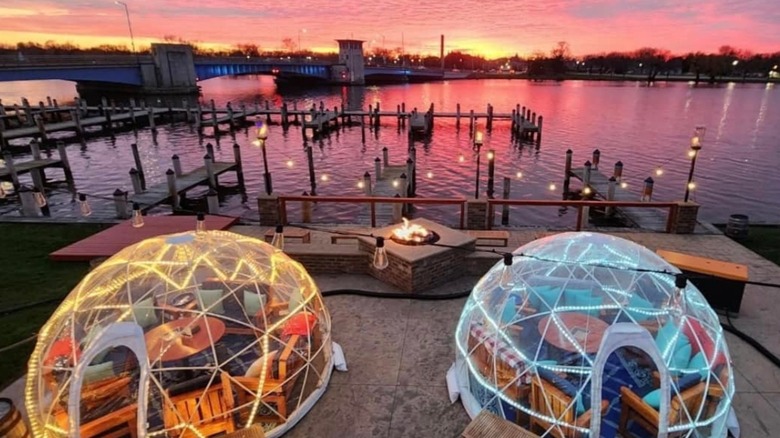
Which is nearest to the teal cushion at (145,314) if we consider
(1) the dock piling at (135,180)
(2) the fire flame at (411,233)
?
(2) the fire flame at (411,233)

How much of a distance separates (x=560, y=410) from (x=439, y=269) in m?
A: 5.10

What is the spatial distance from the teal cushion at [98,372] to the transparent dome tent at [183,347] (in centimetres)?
1

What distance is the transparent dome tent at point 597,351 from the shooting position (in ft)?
17.4

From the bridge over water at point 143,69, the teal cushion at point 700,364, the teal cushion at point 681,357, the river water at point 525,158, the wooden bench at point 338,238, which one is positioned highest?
the bridge over water at point 143,69

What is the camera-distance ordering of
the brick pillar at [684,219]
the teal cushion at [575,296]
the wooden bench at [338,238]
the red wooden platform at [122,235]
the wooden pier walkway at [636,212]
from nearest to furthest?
the teal cushion at [575,296] < the red wooden platform at [122,235] < the wooden bench at [338,238] < the brick pillar at [684,219] < the wooden pier walkway at [636,212]

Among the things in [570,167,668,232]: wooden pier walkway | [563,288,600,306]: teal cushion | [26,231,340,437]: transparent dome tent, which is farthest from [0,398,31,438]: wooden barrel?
[570,167,668,232]: wooden pier walkway

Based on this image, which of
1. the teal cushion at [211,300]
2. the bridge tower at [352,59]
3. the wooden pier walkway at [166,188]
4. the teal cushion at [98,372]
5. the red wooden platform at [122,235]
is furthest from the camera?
the bridge tower at [352,59]

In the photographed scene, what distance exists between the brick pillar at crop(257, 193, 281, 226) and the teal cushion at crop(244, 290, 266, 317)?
282 inches

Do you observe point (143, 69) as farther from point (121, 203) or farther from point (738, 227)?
point (738, 227)

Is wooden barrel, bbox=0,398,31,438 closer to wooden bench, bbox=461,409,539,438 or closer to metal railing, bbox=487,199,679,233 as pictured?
wooden bench, bbox=461,409,539,438

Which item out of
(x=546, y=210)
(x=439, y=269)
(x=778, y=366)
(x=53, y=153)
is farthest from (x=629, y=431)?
(x=53, y=153)

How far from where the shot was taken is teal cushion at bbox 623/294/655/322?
224 inches

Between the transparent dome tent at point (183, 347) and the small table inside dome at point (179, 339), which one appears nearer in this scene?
the transparent dome tent at point (183, 347)

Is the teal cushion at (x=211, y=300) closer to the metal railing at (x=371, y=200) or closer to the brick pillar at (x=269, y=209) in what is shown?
the metal railing at (x=371, y=200)
